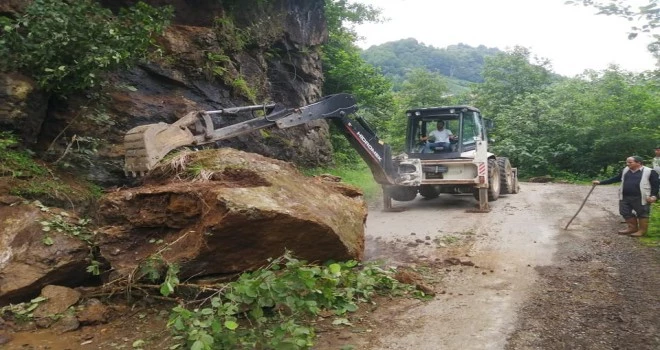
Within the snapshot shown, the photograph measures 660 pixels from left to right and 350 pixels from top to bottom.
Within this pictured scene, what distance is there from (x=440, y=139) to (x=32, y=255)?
8.77m

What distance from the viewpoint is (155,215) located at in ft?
17.0

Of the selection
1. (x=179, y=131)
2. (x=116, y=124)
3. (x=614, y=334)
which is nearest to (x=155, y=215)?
(x=179, y=131)

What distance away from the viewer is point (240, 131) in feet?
23.9

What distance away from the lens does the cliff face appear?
24.7 ft

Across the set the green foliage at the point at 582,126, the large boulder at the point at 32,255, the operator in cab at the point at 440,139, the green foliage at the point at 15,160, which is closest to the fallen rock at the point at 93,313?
the large boulder at the point at 32,255

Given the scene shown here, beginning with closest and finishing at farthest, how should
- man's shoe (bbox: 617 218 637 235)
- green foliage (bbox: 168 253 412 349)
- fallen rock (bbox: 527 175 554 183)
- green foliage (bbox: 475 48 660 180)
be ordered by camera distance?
green foliage (bbox: 168 253 412 349) < man's shoe (bbox: 617 218 637 235) < green foliage (bbox: 475 48 660 180) < fallen rock (bbox: 527 175 554 183)

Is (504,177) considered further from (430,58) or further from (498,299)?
(430,58)

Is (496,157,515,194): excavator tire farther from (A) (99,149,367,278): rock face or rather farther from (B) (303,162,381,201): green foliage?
(A) (99,149,367,278): rock face

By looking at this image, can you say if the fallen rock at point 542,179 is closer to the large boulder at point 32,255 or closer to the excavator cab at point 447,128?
the excavator cab at point 447,128

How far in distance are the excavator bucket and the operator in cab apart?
693 centimetres

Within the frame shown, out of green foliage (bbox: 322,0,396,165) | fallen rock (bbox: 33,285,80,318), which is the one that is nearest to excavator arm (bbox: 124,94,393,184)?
fallen rock (bbox: 33,285,80,318)

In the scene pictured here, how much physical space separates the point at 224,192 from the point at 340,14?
61.6ft

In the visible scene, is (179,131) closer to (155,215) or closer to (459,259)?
(155,215)

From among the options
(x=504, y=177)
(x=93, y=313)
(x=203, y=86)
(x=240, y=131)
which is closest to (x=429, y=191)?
(x=504, y=177)
